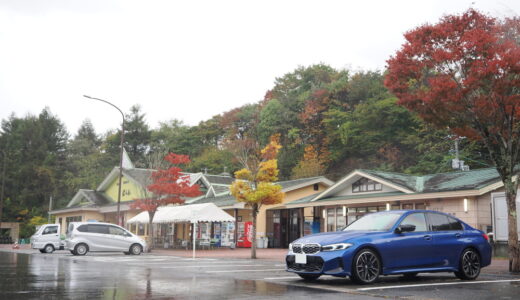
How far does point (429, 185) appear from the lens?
25.5m

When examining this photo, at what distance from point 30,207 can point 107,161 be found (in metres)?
11.8

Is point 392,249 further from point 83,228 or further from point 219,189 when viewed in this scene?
point 219,189

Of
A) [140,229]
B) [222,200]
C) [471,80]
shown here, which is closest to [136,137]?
[140,229]

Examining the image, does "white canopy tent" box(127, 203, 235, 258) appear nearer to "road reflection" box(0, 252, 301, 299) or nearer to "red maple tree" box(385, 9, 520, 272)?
"red maple tree" box(385, 9, 520, 272)

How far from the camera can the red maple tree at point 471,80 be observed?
45.8 feet

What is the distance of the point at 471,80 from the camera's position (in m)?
13.9

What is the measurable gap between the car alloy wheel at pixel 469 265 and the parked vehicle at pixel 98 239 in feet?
61.7

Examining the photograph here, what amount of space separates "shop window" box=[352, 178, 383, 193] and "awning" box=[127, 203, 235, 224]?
760 centimetres

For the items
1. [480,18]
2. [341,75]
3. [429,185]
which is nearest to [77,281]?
[480,18]

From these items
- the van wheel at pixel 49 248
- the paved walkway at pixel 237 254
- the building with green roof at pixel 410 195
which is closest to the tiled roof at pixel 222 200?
the building with green roof at pixel 410 195

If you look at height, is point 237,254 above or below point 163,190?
below

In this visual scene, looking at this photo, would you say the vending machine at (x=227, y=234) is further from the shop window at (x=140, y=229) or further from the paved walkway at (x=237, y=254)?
the shop window at (x=140, y=229)

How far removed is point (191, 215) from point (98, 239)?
6664 millimetres

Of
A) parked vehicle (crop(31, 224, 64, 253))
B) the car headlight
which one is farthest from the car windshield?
parked vehicle (crop(31, 224, 64, 253))
